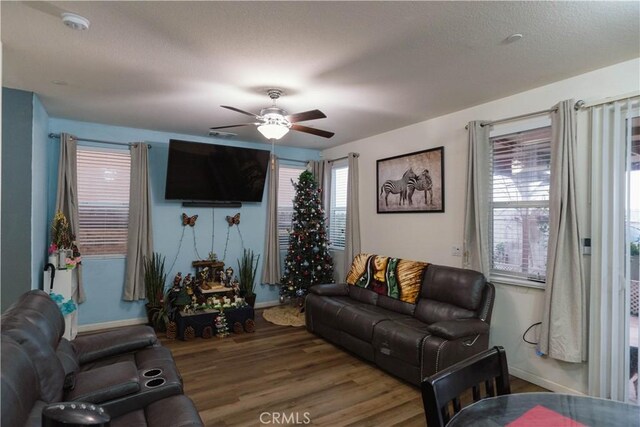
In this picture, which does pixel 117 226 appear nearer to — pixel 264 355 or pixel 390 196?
pixel 264 355

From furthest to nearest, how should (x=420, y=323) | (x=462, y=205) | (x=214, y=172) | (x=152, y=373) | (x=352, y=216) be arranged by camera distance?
(x=352, y=216), (x=214, y=172), (x=462, y=205), (x=420, y=323), (x=152, y=373)

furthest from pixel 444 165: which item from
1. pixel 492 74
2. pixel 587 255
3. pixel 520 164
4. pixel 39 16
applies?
pixel 39 16

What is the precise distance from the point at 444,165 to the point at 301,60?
2.29 meters

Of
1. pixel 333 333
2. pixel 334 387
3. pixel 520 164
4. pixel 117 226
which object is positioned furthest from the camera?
pixel 117 226

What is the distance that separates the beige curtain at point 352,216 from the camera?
5.59 m

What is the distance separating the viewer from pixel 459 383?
58.7 inches

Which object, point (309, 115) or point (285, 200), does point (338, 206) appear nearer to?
point (285, 200)

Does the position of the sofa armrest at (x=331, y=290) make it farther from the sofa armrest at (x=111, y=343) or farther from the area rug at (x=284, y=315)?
the sofa armrest at (x=111, y=343)

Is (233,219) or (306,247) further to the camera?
(233,219)

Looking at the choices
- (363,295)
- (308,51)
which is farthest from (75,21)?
(363,295)

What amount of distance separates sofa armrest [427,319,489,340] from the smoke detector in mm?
3448

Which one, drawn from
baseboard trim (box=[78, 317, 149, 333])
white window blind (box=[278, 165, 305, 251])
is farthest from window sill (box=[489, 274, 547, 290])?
baseboard trim (box=[78, 317, 149, 333])

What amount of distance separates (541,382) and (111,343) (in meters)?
3.69

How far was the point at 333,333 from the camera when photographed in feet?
14.0
